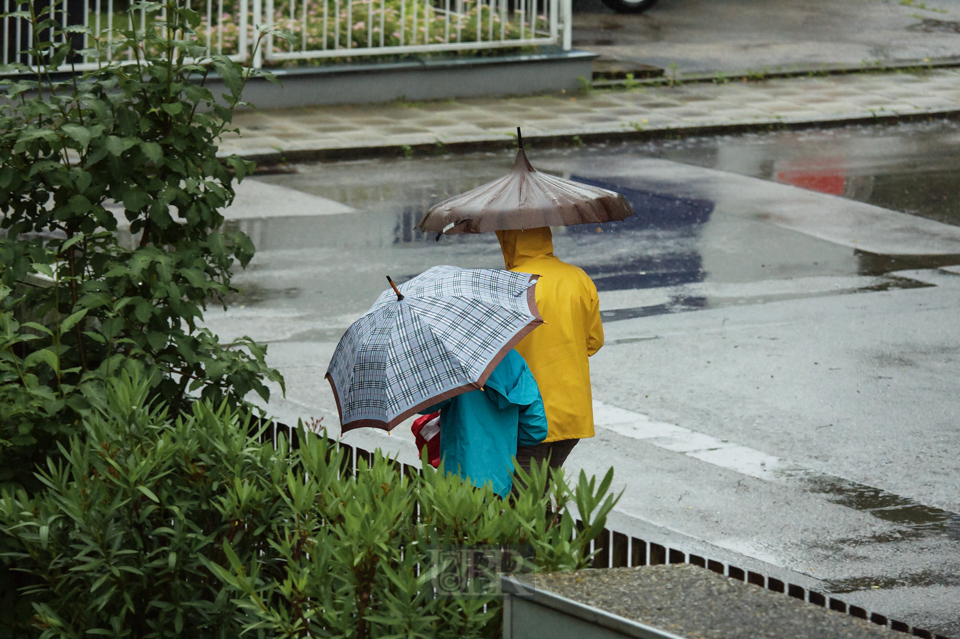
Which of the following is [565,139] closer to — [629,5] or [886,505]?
[629,5]

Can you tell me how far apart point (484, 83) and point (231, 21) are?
361cm

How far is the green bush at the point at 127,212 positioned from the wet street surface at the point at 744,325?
2310 millimetres

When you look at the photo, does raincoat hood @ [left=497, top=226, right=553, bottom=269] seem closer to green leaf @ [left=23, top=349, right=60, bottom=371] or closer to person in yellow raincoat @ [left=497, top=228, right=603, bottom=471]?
person in yellow raincoat @ [left=497, top=228, right=603, bottom=471]

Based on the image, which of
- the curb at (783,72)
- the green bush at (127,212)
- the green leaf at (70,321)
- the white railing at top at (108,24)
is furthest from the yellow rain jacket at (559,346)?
the curb at (783,72)

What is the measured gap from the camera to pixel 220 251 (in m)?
4.97

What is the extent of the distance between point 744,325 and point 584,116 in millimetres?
8496

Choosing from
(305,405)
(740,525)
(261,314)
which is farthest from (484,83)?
(740,525)

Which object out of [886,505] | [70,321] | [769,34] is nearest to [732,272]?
[886,505]

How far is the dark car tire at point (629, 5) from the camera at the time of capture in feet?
81.4

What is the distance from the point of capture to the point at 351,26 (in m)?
18.0

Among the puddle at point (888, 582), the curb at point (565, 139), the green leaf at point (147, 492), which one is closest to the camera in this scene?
the green leaf at point (147, 492)

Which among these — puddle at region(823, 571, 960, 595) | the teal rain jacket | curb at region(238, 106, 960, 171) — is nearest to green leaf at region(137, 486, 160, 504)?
the teal rain jacket

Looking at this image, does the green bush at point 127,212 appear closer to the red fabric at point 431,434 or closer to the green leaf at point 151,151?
the green leaf at point 151,151

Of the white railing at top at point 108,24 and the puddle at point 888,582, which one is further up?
the white railing at top at point 108,24
